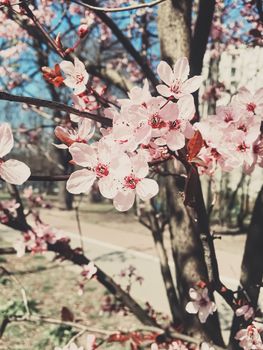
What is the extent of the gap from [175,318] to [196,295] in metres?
1.17

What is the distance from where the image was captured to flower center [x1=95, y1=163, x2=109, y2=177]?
0.89 metres

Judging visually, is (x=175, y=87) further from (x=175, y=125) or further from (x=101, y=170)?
(x=101, y=170)

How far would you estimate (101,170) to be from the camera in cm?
90

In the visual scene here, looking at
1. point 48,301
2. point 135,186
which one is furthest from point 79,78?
point 48,301

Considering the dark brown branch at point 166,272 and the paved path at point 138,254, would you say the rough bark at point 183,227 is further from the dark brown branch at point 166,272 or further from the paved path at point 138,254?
the paved path at point 138,254

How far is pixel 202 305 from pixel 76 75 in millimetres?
Result: 1264

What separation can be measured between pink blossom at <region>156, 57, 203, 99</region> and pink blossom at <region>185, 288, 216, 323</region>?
1.10m

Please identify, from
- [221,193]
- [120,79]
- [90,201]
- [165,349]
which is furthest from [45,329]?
[90,201]

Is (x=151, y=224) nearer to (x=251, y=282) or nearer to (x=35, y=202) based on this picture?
(x=251, y=282)

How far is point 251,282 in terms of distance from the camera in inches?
77.9

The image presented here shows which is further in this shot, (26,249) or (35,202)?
(35,202)

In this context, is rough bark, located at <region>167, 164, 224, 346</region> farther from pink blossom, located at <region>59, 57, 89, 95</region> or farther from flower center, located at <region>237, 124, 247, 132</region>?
flower center, located at <region>237, 124, 247, 132</region>

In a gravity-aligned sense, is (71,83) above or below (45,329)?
above

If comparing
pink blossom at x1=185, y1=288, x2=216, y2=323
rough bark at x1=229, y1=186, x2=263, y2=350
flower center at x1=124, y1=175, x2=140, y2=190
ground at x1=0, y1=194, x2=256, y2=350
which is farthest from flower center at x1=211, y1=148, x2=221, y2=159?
ground at x1=0, y1=194, x2=256, y2=350
